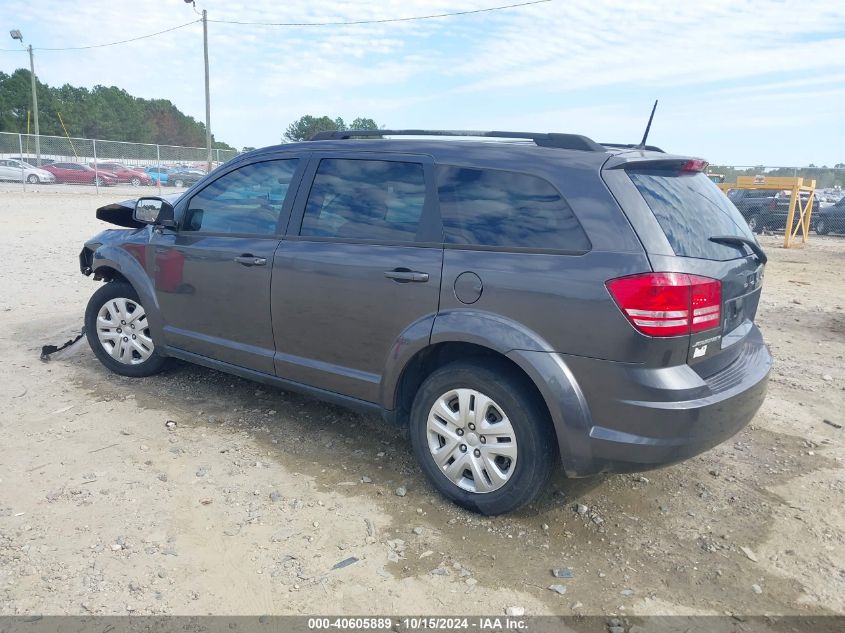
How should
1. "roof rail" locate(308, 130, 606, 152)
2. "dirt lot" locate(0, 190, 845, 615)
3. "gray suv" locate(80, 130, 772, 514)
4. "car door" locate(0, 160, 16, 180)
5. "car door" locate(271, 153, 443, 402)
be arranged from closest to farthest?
"dirt lot" locate(0, 190, 845, 615) < "gray suv" locate(80, 130, 772, 514) < "roof rail" locate(308, 130, 606, 152) < "car door" locate(271, 153, 443, 402) < "car door" locate(0, 160, 16, 180)

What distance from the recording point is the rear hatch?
284 cm

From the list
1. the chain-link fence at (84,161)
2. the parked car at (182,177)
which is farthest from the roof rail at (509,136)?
the parked car at (182,177)

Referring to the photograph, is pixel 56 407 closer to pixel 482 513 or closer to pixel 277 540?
pixel 277 540

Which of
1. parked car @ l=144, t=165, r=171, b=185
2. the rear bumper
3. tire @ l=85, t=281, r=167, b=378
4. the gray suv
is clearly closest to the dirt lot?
tire @ l=85, t=281, r=167, b=378

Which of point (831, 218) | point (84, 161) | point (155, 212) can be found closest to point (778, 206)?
point (831, 218)

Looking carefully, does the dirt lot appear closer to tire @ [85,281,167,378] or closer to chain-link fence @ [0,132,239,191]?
tire @ [85,281,167,378]

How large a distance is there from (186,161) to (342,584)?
Result: 115ft

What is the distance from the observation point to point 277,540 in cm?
303

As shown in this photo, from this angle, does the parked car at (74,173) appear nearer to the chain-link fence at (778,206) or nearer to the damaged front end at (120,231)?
the chain-link fence at (778,206)

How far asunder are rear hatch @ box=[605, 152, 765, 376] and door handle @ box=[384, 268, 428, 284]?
987 millimetres

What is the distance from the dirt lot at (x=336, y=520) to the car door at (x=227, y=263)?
51cm

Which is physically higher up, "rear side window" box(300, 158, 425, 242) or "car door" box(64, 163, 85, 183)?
"rear side window" box(300, 158, 425, 242)

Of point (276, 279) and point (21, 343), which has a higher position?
point (276, 279)

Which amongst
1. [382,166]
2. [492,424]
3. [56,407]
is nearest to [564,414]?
[492,424]
